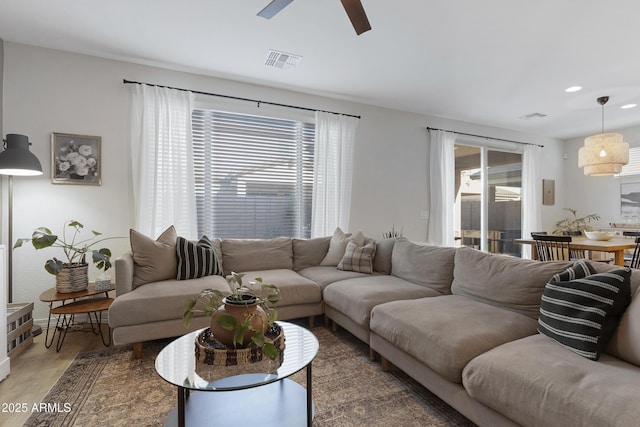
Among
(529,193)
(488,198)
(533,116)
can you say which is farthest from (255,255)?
(529,193)

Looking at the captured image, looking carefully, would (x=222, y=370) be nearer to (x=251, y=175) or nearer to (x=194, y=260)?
(x=194, y=260)

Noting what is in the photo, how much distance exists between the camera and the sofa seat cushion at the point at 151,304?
7.62 ft

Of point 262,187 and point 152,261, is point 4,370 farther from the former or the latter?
point 262,187

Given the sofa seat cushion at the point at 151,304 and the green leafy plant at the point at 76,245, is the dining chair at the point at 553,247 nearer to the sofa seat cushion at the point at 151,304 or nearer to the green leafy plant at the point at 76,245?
the sofa seat cushion at the point at 151,304

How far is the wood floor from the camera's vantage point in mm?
1810

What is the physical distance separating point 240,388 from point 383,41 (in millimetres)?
2917

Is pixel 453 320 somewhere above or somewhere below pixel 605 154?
below

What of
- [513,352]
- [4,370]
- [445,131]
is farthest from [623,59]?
[4,370]

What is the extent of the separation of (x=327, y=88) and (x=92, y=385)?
3697 mm

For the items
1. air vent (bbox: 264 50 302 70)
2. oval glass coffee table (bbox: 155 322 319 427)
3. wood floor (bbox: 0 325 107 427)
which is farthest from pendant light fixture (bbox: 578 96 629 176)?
wood floor (bbox: 0 325 107 427)

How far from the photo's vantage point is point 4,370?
6.91 feet

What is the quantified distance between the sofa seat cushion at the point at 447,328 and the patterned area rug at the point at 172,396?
0.29 meters

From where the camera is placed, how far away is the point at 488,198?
18.8 feet

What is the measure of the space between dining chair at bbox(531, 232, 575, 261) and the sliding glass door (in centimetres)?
171
